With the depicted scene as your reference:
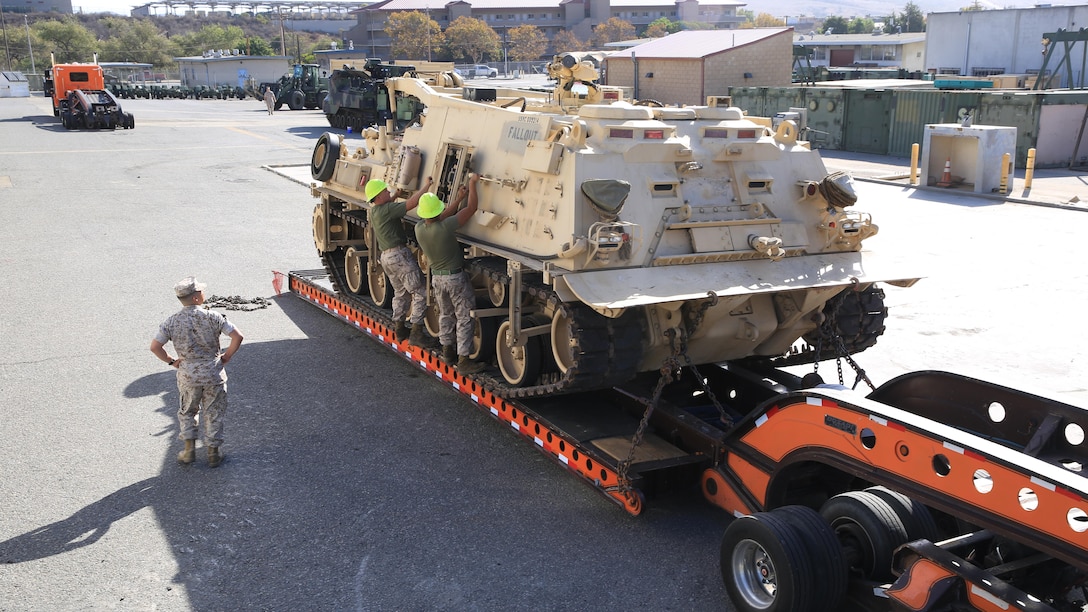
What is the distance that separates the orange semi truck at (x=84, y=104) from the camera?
38.8 meters

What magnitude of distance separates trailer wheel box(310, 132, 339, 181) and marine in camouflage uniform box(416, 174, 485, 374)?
10.9 feet

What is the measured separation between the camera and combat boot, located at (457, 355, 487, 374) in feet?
29.1

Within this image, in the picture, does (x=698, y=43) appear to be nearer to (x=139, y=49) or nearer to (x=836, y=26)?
(x=139, y=49)

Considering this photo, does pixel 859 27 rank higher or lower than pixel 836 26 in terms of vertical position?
lower

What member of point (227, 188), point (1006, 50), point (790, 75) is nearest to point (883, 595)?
point (227, 188)

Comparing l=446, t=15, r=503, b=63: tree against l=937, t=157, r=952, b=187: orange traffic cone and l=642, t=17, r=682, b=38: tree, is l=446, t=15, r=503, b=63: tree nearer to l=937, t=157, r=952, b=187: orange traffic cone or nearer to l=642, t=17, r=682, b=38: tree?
l=642, t=17, r=682, b=38: tree

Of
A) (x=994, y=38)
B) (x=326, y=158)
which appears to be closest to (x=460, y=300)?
(x=326, y=158)

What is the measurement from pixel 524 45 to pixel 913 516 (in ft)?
293

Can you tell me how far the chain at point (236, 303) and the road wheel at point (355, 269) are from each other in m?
1.28

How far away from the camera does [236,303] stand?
41.3 feet

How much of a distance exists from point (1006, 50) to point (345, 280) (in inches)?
1550

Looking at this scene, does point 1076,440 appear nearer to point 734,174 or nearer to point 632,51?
point 734,174

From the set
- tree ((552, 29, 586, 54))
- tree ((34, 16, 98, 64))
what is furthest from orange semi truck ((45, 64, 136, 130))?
tree ((34, 16, 98, 64))

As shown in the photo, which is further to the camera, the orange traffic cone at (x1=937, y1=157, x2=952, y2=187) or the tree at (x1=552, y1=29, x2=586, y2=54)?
the tree at (x1=552, y1=29, x2=586, y2=54)
